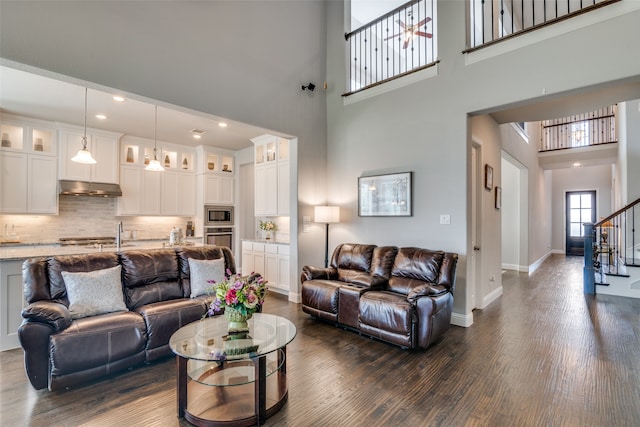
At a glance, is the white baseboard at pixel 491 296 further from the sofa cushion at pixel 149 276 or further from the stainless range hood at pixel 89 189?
the stainless range hood at pixel 89 189

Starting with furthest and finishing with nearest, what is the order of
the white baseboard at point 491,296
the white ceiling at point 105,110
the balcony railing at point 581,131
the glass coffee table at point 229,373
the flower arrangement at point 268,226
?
the balcony railing at point 581,131, the flower arrangement at point 268,226, the white baseboard at point 491,296, the white ceiling at point 105,110, the glass coffee table at point 229,373

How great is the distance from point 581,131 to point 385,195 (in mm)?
7125

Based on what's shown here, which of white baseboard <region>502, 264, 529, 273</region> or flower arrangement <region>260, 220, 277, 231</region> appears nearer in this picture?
flower arrangement <region>260, 220, 277, 231</region>

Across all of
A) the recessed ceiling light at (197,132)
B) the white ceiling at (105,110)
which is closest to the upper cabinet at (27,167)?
the white ceiling at (105,110)

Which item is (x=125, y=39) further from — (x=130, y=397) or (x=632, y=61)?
(x=632, y=61)

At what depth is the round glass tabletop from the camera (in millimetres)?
2004

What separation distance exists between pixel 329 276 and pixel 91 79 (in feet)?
11.2

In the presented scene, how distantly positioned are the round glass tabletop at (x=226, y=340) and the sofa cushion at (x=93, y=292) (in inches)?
39.4

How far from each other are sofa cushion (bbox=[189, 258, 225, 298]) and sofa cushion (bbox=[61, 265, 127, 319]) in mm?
697

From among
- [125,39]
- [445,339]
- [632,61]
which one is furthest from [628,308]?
[125,39]

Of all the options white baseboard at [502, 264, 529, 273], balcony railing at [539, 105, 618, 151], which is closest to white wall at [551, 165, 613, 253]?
balcony railing at [539, 105, 618, 151]

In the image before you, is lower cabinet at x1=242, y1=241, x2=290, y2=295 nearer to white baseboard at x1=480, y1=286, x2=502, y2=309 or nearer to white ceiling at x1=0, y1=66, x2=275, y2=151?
white ceiling at x1=0, y1=66, x2=275, y2=151

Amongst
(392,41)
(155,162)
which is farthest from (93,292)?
(392,41)

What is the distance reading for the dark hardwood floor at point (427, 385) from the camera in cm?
204
